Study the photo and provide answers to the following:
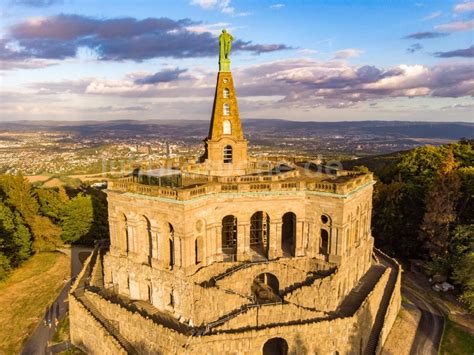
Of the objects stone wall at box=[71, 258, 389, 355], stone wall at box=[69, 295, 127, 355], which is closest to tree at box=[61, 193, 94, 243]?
stone wall at box=[69, 295, 127, 355]

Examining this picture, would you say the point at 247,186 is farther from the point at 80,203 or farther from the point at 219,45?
the point at 80,203

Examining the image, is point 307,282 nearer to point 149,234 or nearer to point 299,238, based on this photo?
point 299,238

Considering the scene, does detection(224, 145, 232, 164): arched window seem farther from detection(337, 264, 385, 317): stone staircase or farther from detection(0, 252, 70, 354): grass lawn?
detection(0, 252, 70, 354): grass lawn

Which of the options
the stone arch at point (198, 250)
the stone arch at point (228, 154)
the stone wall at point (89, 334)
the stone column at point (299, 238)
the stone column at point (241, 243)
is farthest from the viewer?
the stone arch at point (228, 154)

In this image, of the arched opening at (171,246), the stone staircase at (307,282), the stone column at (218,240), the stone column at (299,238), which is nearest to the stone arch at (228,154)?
the stone column at (218,240)

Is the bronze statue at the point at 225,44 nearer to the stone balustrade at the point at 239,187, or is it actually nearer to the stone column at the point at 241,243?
the stone balustrade at the point at 239,187

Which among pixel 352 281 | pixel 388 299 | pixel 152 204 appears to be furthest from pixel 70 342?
pixel 388 299

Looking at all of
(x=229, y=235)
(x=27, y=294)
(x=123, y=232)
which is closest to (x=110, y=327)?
(x=123, y=232)
